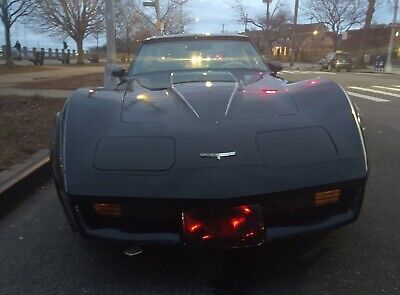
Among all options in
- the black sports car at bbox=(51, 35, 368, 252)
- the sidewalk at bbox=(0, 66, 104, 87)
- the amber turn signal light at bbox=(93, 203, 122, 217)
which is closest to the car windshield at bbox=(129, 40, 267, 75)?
the black sports car at bbox=(51, 35, 368, 252)

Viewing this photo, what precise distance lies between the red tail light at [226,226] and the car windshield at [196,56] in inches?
86.4

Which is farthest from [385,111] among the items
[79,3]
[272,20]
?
[272,20]

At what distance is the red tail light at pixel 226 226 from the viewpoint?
2137 millimetres

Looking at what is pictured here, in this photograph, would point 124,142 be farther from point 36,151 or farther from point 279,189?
point 36,151

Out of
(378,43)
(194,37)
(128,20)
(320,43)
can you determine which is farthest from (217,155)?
(320,43)

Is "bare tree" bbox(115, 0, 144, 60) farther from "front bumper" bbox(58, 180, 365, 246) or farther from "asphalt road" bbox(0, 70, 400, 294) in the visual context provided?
"front bumper" bbox(58, 180, 365, 246)

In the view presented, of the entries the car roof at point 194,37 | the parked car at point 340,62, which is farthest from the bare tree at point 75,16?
the car roof at point 194,37

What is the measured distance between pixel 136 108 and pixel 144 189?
697 mm

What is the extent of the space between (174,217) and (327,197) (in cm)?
79

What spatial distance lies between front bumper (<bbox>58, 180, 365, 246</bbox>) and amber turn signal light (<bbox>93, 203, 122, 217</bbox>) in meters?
0.03

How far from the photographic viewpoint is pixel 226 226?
7.13ft

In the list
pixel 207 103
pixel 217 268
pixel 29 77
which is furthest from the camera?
pixel 29 77

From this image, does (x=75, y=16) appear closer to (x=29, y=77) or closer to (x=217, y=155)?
(x=29, y=77)

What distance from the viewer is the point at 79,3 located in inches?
1513
